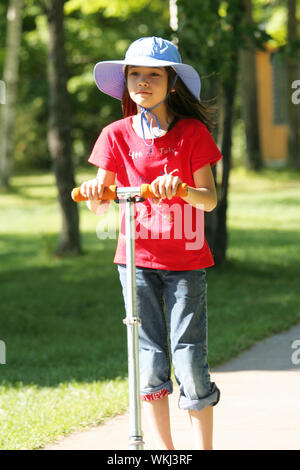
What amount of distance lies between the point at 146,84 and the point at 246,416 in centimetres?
211

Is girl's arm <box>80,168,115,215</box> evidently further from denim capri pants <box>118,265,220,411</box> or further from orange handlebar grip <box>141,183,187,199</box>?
denim capri pants <box>118,265,220,411</box>

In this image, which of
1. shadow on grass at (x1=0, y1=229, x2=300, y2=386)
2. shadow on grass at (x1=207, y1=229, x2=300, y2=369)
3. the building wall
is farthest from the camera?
the building wall

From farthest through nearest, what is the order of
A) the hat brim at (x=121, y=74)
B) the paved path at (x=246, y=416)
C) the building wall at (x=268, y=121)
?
the building wall at (x=268, y=121)
the paved path at (x=246, y=416)
the hat brim at (x=121, y=74)

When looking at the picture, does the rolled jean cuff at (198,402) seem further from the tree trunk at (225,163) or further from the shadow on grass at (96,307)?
the tree trunk at (225,163)

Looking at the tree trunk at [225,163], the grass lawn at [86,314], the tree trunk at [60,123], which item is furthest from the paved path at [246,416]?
the tree trunk at [60,123]

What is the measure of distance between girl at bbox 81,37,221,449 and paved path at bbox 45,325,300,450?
0.66 m

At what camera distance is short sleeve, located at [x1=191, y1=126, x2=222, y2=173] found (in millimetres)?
3592

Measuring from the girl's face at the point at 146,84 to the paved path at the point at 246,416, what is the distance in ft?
5.68

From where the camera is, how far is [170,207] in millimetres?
3619

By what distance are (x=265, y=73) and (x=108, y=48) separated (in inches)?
237

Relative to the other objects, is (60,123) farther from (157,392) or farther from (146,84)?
(157,392)

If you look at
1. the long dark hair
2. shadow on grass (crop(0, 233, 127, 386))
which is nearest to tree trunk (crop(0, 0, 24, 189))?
shadow on grass (crop(0, 233, 127, 386))

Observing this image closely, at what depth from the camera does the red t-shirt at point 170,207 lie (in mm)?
Result: 3607

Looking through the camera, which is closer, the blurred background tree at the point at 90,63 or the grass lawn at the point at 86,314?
the grass lawn at the point at 86,314
